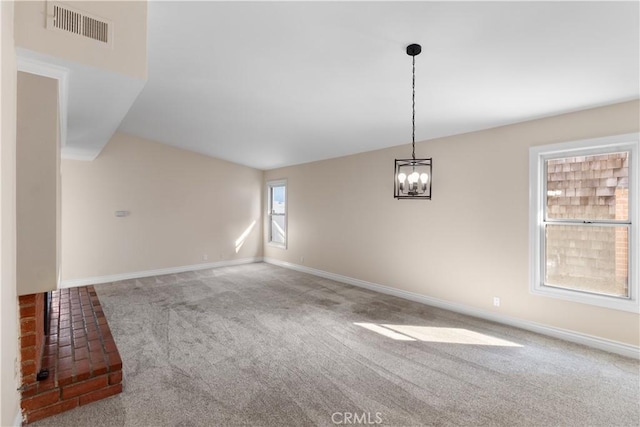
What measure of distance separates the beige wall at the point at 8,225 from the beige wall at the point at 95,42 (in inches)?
5.8

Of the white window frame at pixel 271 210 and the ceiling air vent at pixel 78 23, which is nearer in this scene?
the ceiling air vent at pixel 78 23

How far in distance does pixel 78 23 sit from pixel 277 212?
5.98 metres

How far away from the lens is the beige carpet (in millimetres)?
2123

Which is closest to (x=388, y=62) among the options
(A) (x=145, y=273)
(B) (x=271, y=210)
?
(B) (x=271, y=210)

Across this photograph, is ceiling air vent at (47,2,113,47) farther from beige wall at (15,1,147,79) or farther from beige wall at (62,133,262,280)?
beige wall at (62,133,262,280)

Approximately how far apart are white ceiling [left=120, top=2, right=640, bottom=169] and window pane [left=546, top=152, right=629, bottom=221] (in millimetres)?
612

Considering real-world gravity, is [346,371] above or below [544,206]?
below

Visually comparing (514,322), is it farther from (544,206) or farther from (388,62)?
(388,62)

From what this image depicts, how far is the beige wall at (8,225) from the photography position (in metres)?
1.61

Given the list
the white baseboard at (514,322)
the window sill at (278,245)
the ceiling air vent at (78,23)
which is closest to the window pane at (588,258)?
the white baseboard at (514,322)

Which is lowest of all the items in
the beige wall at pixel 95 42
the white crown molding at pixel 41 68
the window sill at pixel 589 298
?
the window sill at pixel 589 298

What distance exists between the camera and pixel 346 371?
2.68 m

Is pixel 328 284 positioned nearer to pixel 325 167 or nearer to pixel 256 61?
pixel 325 167

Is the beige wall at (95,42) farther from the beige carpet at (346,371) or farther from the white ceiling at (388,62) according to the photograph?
the beige carpet at (346,371)
